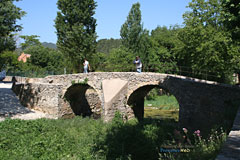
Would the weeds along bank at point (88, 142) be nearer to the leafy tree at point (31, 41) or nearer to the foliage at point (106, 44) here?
the leafy tree at point (31, 41)

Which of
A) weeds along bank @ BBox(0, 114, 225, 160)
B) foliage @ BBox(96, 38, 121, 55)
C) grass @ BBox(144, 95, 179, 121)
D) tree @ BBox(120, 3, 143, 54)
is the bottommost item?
grass @ BBox(144, 95, 179, 121)

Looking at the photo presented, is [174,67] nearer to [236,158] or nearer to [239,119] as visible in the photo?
[239,119]

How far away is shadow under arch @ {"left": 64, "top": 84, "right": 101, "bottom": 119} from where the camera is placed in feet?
59.3

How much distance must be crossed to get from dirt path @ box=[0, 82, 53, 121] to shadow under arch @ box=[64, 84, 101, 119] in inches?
95.7

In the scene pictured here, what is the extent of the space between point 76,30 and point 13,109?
31.4ft

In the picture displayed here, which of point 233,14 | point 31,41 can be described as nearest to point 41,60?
point 31,41

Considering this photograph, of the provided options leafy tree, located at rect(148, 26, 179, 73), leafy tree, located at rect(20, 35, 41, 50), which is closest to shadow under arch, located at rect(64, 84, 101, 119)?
leafy tree, located at rect(148, 26, 179, 73)

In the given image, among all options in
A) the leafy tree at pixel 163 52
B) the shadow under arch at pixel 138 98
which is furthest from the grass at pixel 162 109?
the shadow under arch at pixel 138 98

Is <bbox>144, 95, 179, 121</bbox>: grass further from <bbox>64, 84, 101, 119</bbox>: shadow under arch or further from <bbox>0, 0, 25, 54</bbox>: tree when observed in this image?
<bbox>0, 0, 25, 54</bbox>: tree

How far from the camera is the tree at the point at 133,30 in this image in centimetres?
3177

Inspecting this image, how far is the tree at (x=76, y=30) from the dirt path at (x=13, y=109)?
6.29m

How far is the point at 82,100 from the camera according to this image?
2044 cm

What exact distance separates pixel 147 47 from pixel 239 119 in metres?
25.7

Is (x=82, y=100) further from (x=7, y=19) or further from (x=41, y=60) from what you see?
(x=41, y=60)
